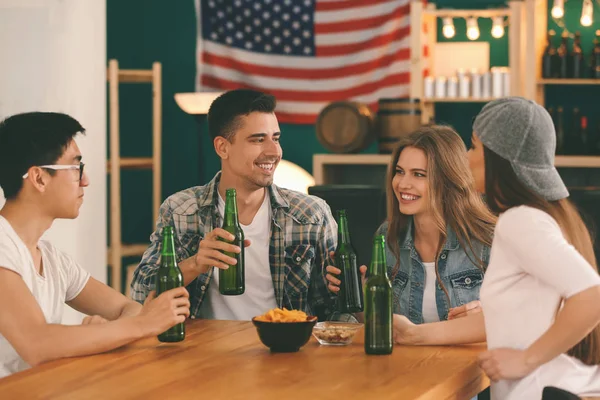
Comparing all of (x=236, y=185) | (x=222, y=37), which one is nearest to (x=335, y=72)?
(x=222, y=37)

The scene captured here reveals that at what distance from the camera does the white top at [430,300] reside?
9.11 ft

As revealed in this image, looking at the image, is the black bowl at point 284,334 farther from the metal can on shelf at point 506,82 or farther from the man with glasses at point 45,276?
the metal can on shelf at point 506,82

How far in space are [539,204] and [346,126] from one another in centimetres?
378

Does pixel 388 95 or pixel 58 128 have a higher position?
pixel 388 95

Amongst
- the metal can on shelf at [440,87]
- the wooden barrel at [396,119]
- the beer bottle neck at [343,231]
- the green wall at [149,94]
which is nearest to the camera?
the beer bottle neck at [343,231]

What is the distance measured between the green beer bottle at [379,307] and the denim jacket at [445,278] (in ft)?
2.05

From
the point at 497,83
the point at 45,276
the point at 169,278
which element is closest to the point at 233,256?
the point at 169,278

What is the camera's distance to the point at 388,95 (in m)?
6.32

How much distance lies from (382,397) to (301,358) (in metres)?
0.38

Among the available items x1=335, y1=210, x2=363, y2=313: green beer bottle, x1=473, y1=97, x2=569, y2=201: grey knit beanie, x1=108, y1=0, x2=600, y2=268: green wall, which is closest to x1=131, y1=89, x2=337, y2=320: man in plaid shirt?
x1=335, y1=210, x2=363, y2=313: green beer bottle

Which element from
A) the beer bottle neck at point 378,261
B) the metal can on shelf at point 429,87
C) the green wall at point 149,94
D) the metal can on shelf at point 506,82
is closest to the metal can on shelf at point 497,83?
the metal can on shelf at point 506,82

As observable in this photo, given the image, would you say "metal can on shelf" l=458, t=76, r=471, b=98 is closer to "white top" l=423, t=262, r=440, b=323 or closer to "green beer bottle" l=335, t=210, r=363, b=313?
A: "white top" l=423, t=262, r=440, b=323

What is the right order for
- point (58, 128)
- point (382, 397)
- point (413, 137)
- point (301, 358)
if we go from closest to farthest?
point (382, 397), point (301, 358), point (58, 128), point (413, 137)

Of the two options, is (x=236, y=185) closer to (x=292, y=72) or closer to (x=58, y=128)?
(x=58, y=128)
